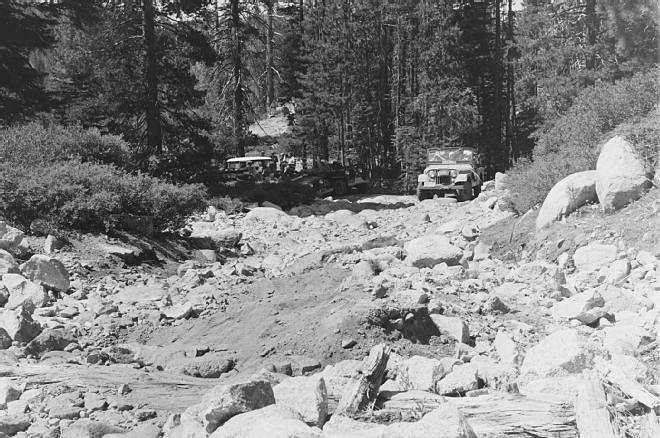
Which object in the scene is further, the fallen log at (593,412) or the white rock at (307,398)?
the white rock at (307,398)

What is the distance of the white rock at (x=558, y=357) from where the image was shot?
5.18 metres

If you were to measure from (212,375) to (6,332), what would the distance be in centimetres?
292

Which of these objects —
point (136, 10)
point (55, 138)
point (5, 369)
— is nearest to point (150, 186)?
point (55, 138)

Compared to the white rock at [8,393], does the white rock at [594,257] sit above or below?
above

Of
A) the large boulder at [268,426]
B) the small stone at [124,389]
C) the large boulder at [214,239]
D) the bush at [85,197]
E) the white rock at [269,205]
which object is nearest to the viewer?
the large boulder at [268,426]

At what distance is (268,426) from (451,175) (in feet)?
75.0

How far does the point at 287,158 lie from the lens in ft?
140

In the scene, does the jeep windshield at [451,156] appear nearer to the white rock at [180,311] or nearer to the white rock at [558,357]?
the white rock at [180,311]

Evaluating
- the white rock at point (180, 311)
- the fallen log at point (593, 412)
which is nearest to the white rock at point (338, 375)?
the fallen log at point (593, 412)

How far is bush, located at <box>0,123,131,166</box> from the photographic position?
1555 centimetres

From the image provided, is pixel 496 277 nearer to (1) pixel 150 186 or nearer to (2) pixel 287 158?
(1) pixel 150 186

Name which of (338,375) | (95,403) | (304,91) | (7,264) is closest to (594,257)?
(338,375)

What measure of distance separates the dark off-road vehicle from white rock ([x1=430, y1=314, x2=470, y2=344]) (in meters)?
18.9

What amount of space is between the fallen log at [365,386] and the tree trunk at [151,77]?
19.6 meters
